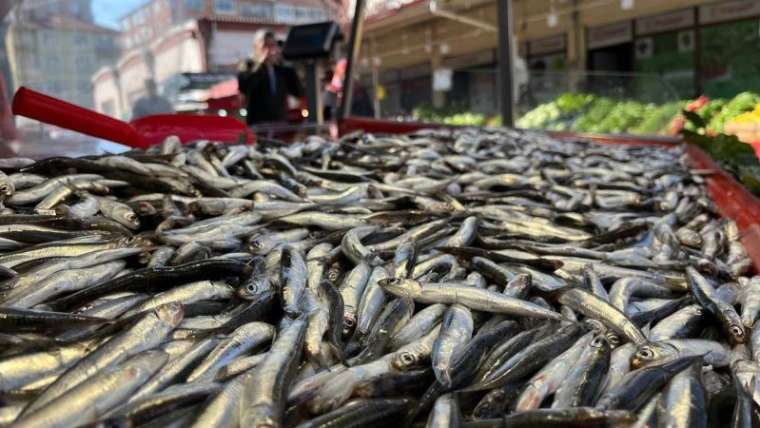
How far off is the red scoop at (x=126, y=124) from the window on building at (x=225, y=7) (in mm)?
7142

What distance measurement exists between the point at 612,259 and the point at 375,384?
1669mm

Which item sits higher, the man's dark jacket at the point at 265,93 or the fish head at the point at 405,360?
the man's dark jacket at the point at 265,93

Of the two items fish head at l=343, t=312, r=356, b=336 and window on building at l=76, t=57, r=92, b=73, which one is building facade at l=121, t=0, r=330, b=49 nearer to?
window on building at l=76, t=57, r=92, b=73

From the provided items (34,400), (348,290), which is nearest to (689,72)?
(348,290)

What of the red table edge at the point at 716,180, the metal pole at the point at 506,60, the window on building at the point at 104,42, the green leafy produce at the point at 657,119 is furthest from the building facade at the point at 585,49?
the window on building at the point at 104,42

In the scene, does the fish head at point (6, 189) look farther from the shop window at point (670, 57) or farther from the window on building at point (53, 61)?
the shop window at point (670, 57)

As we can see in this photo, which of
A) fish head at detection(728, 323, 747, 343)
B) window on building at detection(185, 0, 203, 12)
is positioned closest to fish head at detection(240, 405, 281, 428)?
fish head at detection(728, 323, 747, 343)

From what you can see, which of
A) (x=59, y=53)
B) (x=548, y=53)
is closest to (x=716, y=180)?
(x=59, y=53)

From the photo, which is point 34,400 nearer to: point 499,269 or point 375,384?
point 375,384

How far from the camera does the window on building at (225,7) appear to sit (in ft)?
39.3

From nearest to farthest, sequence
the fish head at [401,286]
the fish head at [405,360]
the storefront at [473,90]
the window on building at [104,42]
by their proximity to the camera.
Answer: the fish head at [405,360], the fish head at [401,286], the window on building at [104,42], the storefront at [473,90]

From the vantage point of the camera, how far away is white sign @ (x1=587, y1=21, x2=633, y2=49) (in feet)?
45.8

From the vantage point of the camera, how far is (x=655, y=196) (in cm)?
436

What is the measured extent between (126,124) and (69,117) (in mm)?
646
